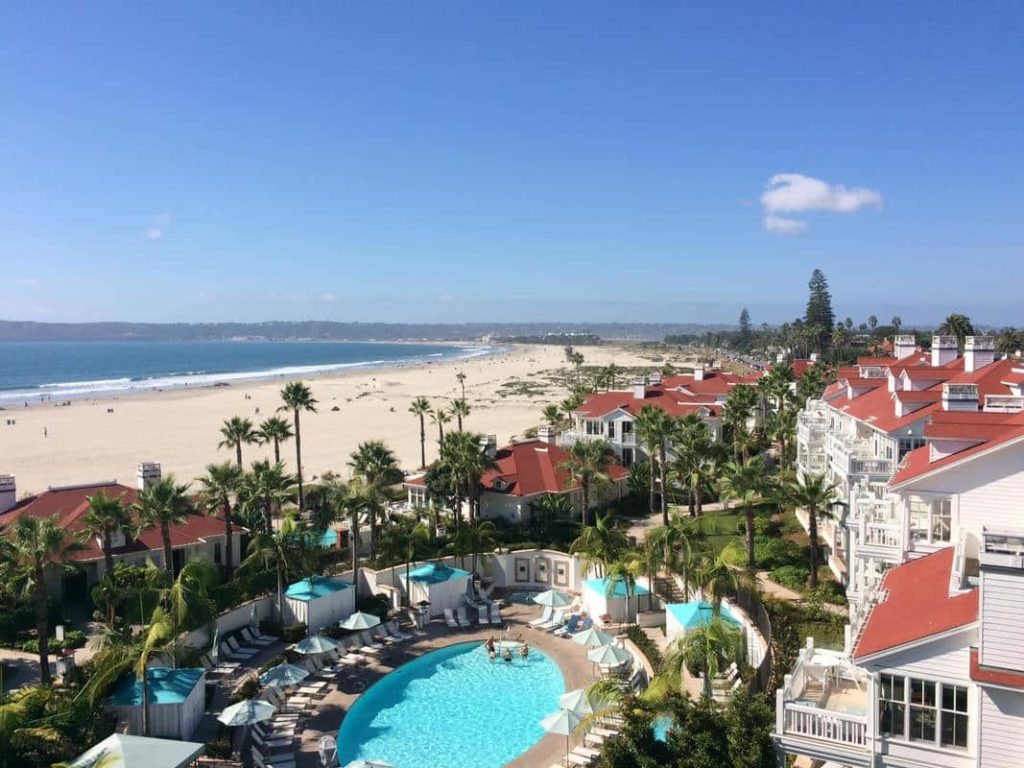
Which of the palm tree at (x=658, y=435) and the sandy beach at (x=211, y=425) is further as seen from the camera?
the sandy beach at (x=211, y=425)

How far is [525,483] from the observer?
137 ft

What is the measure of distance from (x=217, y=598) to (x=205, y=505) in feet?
20.5

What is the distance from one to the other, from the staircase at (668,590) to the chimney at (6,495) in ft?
94.5

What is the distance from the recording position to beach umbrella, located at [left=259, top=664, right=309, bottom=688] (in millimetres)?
23953

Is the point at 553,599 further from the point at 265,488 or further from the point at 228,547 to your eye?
the point at 228,547

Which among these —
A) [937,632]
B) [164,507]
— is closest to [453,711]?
[164,507]

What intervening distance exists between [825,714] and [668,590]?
17.5 m

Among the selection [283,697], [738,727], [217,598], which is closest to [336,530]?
[217,598]

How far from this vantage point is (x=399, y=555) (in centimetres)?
3219

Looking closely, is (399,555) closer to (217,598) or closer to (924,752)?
(217,598)

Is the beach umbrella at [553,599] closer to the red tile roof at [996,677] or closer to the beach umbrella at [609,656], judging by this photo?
the beach umbrella at [609,656]

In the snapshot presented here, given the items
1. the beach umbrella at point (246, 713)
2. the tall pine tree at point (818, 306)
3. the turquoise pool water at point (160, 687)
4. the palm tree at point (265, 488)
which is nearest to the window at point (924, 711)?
the beach umbrella at point (246, 713)

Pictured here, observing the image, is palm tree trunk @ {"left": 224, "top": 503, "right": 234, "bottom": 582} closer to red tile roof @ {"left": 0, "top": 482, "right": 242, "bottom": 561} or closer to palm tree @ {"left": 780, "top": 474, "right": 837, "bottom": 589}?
red tile roof @ {"left": 0, "top": 482, "right": 242, "bottom": 561}

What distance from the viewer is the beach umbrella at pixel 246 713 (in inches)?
831
